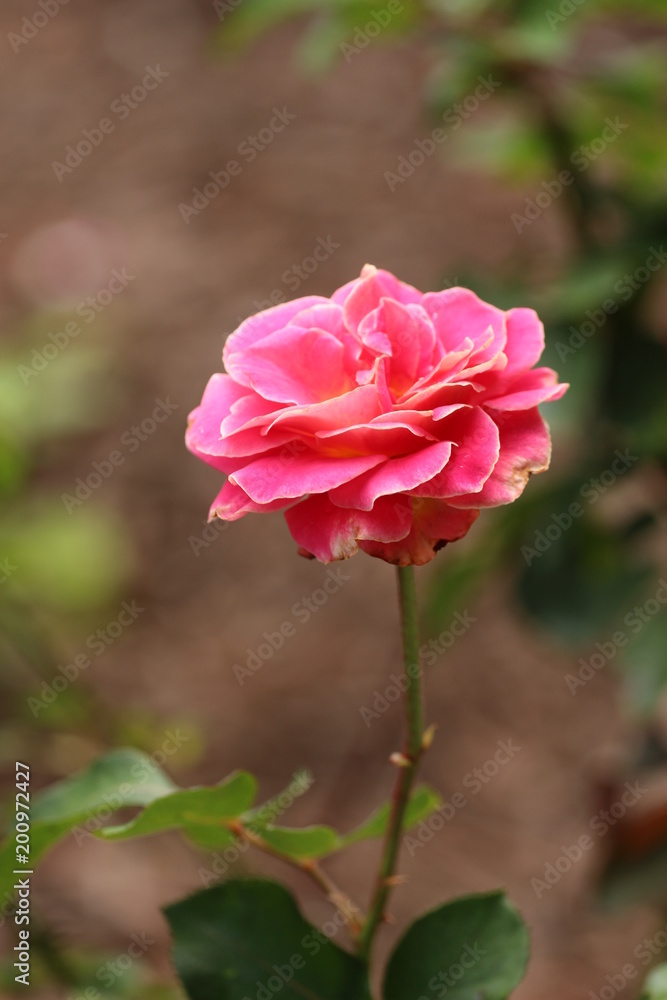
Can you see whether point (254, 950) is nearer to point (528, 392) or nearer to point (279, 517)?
point (528, 392)

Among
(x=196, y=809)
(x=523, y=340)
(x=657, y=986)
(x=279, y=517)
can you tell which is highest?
(x=523, y=340)

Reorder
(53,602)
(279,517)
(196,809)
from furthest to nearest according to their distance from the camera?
1. (279,517)
2. (53,602)
3. (196,809)

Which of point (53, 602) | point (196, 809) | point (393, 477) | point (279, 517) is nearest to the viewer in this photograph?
point (393, 477)

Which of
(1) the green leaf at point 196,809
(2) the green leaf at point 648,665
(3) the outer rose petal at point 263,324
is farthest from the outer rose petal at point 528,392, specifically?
(2) the green leaf at point 648,665

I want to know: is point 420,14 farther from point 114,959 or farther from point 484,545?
point 114,959

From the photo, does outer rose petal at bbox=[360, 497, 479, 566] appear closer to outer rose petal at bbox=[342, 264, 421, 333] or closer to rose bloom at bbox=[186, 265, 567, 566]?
rose bloom at bbox=[186, 265, 567, 566]

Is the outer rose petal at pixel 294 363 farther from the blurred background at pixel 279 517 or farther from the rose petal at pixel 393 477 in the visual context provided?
the blurred background at pixel 279 517

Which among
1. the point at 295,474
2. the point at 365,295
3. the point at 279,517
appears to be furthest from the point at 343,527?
the point at 279,517
